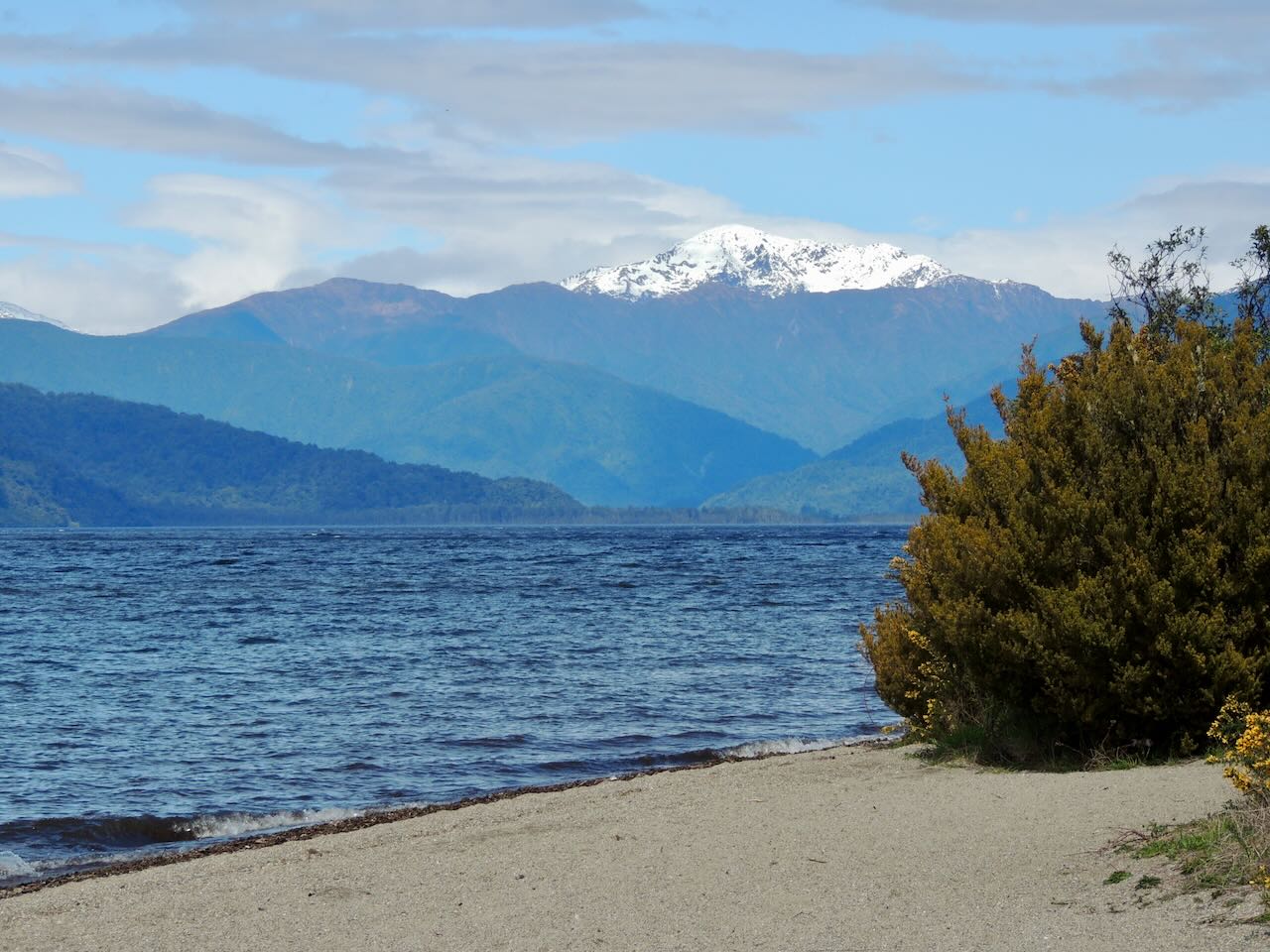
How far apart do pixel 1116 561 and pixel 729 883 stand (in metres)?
5.15

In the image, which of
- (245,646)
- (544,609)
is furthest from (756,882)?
(544,609)

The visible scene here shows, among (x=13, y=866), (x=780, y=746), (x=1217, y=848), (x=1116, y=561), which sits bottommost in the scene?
(x=780, y=746)

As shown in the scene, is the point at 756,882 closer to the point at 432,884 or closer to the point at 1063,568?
the point at 432,884

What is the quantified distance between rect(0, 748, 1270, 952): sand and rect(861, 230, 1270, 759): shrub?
0.89 metres

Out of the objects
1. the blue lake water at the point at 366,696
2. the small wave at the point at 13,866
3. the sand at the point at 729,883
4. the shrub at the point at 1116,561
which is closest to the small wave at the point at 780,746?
the blue lake water at the point at 366,696

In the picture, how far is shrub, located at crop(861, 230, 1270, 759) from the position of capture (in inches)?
542

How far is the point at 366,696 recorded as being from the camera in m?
28.3

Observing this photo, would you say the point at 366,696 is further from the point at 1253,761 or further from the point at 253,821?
the point at 1253,761

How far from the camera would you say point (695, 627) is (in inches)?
1678

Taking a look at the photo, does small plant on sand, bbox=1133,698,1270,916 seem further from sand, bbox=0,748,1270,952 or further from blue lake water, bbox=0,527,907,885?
blue lake water, bbox=0,527,907,885

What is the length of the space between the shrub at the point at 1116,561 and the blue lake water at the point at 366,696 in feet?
23.3

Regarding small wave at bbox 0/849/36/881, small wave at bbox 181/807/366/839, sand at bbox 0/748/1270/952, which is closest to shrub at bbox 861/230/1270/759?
sand at bbox 0/748/1270/952

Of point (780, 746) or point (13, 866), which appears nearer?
point (13, 866)

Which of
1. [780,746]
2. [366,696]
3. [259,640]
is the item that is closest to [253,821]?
[780,746]
